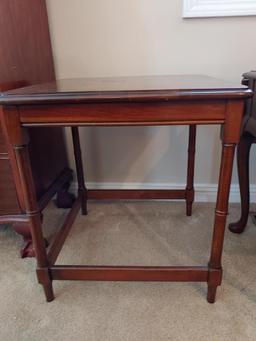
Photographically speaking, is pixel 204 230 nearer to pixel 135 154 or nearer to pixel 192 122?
pixel 135 154

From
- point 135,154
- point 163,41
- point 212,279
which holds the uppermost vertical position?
point 163,41

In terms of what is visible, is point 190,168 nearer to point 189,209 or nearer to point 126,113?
point 189,209

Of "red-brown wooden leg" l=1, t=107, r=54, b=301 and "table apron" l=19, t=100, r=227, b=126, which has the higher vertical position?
"table apron" l=19, t=100, r=227, b=126

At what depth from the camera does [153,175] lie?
4.77ft

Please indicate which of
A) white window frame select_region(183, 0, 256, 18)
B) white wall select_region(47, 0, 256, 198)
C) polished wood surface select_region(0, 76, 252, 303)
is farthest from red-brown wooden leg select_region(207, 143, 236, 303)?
white window frame select_region(183, 0, 256, 18)

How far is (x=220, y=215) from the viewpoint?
0.76 metres

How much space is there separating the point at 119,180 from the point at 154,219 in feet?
1.00

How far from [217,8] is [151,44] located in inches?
11.9

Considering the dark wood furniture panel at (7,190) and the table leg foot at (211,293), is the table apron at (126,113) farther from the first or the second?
the table leg foot at (211,293)

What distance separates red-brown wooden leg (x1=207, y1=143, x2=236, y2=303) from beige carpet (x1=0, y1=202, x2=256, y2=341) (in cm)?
9

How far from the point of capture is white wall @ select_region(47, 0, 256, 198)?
3.87 feet

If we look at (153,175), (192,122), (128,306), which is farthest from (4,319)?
(153,175)

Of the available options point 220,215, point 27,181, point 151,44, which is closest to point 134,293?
point 220,215

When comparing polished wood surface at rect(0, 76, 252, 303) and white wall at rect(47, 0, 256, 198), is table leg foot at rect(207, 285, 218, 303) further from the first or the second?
white wall at rect(47, 0, 256, 198)
